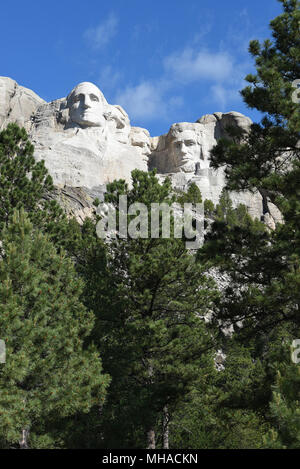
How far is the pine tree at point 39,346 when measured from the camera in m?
10.4

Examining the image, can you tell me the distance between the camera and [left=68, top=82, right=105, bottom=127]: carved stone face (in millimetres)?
61406

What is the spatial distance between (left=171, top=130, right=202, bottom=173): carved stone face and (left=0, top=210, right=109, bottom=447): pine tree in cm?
5437

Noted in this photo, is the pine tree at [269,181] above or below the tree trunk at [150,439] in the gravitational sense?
above

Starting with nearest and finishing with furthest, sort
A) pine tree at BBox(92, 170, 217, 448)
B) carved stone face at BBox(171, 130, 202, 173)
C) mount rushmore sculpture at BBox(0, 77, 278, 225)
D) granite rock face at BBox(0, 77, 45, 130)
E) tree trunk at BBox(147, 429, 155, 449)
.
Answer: pine tree at BBox(92, 170, 217, 448) < tree trunk at BBox(147, 429, 155, 449) < mount rushmore sculpture at BBox(0, 77, 278, 225) < granite rock face at BBox(0, 77, 45, 130) < carved stone face at BBox(171, 130, 202, 173)

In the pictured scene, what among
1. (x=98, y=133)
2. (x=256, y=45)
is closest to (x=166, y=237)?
(x=256, y=45)

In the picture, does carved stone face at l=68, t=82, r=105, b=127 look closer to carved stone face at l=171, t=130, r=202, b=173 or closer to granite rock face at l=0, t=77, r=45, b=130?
granite rock face at l=0, t=77, r=45, b=130

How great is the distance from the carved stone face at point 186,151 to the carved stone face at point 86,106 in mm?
11350

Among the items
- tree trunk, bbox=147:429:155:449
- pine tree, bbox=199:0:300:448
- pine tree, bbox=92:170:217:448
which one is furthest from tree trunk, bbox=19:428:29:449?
pine tree, bbox=199:0:300:448

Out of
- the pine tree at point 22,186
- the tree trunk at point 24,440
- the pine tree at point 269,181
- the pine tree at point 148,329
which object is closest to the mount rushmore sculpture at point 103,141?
the pine tree at point 22,186

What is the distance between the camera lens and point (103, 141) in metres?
61.7

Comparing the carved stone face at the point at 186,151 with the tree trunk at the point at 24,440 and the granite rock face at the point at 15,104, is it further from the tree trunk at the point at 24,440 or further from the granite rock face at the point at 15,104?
the tree trunk at the point at 24,440

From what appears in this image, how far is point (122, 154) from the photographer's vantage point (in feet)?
207

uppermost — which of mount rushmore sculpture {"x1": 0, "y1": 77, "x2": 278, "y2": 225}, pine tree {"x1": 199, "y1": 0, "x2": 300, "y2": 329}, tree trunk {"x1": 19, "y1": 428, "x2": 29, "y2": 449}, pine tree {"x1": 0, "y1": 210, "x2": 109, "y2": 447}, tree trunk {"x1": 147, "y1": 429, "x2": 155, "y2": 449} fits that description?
mount rushmore sculpture {"x1": 0, "y1": 77, "x2": 278, "y2": 225}

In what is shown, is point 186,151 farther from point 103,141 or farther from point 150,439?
point 150,439
